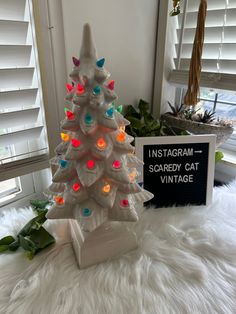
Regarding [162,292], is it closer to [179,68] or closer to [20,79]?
[20,79]

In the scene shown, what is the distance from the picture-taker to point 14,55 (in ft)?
2.33

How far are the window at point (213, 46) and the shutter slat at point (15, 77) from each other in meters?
A: 0.60

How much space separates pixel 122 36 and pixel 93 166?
1.97ft

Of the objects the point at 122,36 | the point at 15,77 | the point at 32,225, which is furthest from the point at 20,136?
the point at 122,36

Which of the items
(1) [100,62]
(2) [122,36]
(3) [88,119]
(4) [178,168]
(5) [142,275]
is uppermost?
(2) [122,36]

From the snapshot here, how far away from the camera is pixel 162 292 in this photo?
1.84ft

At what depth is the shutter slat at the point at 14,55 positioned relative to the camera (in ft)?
2.26

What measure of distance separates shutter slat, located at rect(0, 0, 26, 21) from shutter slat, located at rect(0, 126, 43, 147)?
0.32 meters

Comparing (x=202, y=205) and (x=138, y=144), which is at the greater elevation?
(x=138, y=144)

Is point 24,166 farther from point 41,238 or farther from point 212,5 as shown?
point 212,5

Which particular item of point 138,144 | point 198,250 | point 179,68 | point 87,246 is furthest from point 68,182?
point 179,68

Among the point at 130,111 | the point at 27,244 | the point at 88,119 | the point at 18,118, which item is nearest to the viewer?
the point at 88,119

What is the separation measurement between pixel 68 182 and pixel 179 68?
2.38ft

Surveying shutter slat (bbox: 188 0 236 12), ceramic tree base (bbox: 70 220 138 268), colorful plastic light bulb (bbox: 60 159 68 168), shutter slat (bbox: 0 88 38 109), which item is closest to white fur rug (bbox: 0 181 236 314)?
ceramic tree base (bbox: 70 220 138 268)
